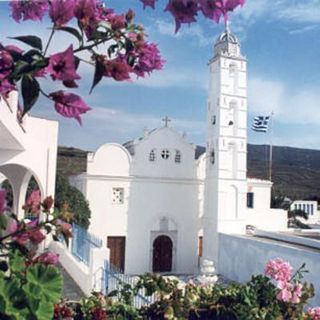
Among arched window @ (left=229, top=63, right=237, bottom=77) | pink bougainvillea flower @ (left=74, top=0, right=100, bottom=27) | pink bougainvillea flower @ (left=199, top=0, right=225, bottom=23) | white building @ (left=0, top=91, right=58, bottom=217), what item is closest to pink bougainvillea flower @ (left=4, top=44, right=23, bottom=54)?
pink bougainvillea flower @ (left=74, top=0, right=100, bottom=27)

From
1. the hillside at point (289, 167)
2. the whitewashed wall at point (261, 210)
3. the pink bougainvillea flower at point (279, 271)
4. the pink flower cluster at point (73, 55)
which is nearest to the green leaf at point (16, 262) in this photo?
the pink flower cluster at point (73, 55)

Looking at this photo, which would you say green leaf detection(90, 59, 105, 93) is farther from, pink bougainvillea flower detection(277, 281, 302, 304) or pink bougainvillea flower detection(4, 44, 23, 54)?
pink bougainvillea flower detection(277, 281, 302, 304)

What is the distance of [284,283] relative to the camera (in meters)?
2.83

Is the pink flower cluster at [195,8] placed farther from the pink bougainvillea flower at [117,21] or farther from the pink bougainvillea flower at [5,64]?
the pink bougainvillea flower at [5,64]

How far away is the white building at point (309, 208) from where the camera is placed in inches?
1017

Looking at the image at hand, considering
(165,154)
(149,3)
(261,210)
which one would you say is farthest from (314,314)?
(261,210)

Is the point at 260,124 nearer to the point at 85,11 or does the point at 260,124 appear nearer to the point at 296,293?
the point at 296,293

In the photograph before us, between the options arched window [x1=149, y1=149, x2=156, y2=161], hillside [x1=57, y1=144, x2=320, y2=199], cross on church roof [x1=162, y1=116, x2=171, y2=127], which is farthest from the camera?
hillside [x1=57, y1=144, x2=320, y2=199]

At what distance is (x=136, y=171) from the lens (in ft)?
51.5

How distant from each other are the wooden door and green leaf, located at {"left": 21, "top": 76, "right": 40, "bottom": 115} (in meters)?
14.7

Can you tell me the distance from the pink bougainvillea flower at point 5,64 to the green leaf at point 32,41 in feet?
0.13

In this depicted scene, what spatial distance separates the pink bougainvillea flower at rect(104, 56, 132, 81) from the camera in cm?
85

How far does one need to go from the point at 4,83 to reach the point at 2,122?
4.72 metres

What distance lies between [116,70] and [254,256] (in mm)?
12804
